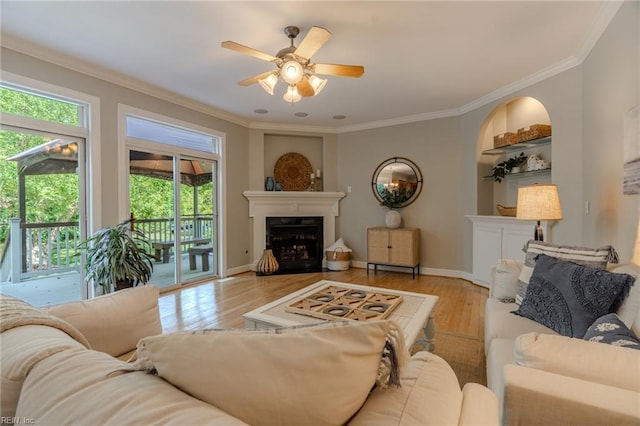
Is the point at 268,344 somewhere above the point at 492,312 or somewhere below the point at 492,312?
above

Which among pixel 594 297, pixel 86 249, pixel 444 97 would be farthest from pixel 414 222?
pixel 86 249

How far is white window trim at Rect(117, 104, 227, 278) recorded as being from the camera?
355cm

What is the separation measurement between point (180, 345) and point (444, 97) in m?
4.39

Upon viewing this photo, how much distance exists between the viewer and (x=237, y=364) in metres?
0.63

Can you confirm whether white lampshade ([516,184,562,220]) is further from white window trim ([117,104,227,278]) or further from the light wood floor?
white window trim ([117,104,227,278])

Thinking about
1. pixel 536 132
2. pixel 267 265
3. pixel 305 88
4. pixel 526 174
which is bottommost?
pixel 267 265

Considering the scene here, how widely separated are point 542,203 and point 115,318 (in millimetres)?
2985

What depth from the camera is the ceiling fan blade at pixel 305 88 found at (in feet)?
8.50

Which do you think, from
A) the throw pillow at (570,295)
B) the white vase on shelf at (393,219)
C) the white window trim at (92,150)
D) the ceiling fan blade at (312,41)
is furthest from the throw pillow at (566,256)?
the white window trim at (92,150)

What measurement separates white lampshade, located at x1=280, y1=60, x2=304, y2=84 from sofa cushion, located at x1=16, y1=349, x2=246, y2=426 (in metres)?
2.25

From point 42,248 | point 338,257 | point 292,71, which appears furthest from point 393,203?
point 42,248

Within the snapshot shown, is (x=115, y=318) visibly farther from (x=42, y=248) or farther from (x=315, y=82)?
(x=42, y=248)

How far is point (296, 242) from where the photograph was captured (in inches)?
220

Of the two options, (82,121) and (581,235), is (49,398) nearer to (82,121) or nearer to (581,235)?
(82,121)
